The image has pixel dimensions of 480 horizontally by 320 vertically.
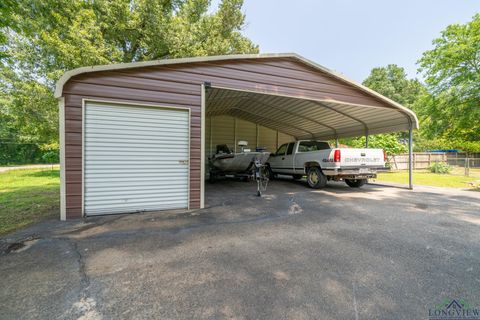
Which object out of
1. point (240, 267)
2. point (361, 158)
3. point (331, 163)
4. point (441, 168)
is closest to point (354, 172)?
point (361, 158)

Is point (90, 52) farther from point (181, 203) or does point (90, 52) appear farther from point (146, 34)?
point (181, 203)

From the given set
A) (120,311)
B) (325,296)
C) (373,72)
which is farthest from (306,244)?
(373,72)

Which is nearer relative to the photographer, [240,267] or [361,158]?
[240,267]

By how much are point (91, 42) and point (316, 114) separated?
1148cm

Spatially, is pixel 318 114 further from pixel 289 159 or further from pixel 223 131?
pixel 223 131

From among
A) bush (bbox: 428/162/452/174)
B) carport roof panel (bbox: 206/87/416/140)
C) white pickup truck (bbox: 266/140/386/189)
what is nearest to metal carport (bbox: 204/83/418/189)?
carport roof panel (bbox: 206/87/416/140)

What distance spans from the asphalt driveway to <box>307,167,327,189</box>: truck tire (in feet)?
10.9

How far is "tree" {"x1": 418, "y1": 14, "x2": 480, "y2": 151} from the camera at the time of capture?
45.3ft

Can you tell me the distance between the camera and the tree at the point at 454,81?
13820 millimetres

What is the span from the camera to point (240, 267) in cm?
232

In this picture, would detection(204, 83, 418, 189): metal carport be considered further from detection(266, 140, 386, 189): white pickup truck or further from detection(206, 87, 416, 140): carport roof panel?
detection(266, 140, 386, 189): white pickup truck

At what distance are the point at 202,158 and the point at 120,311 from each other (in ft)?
11.4

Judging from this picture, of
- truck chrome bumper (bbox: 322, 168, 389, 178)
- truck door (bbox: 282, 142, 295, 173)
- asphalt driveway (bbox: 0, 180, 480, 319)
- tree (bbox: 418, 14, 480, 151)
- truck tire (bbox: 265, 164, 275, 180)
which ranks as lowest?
asphalt driveway (bbox: 0, 180, 480, 319)

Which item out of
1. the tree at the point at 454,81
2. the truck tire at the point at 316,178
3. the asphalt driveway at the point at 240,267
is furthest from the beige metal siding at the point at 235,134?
the tree at the point at 454,81
